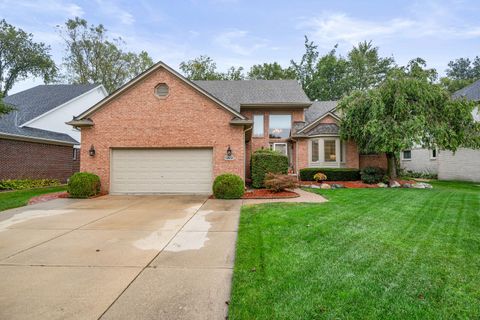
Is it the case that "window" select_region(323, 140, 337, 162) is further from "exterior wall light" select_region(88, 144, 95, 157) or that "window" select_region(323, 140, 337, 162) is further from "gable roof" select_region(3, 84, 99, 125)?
"gable roof" select_region(3, 84, 99, 125)

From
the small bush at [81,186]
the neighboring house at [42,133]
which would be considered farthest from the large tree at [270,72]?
the small bush at [81,186]

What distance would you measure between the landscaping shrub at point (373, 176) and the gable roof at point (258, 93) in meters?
6.14

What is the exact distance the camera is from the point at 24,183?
14.2m

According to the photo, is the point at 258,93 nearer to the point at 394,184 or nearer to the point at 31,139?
the point at 394,184

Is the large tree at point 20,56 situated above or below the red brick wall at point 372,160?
above

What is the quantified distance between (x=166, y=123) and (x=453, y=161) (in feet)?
67.4

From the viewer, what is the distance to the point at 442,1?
11.0 meters

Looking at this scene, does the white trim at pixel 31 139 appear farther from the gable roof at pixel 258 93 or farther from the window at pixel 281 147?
the window at pixel 281 147

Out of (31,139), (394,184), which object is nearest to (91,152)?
(31,139)

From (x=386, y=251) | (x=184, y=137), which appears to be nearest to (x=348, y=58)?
(x=184, y=137)

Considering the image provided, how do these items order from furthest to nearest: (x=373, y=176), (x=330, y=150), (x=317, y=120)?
(x=317, y=120)
(x=330, y=150)
(x=373, y=176)

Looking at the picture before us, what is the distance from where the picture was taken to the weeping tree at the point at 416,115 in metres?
13.5

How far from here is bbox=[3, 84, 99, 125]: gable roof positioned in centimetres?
1786

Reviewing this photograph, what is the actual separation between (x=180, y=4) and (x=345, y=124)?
37.6 feet
